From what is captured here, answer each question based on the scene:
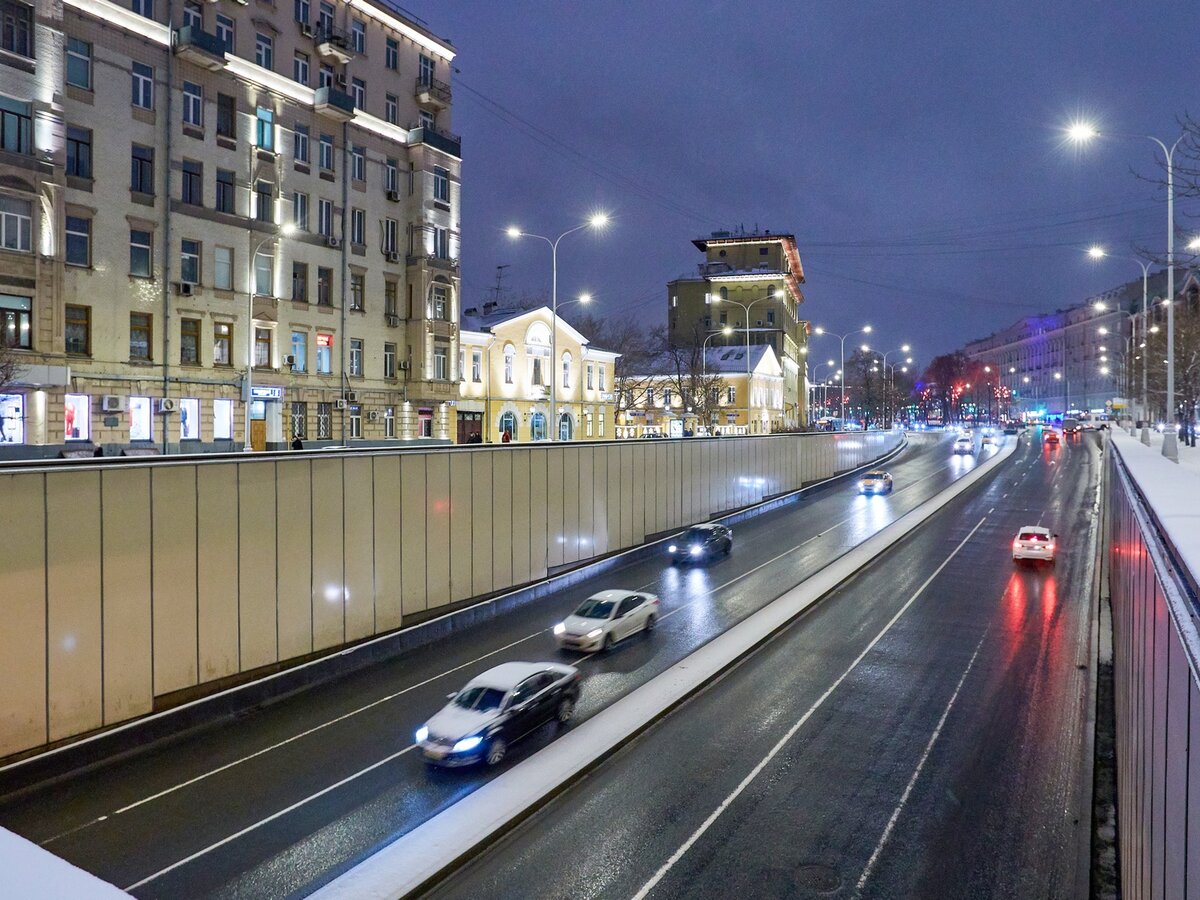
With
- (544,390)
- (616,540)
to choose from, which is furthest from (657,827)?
(544,390)

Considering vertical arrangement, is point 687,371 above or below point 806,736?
above

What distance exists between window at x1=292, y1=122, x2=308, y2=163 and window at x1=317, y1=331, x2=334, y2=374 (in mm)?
8312

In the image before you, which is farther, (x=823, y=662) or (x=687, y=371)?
(x=687, y=371)

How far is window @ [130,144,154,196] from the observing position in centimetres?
3104

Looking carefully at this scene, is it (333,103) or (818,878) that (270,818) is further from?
(333,103)

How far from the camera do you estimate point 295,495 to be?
58.4 ft

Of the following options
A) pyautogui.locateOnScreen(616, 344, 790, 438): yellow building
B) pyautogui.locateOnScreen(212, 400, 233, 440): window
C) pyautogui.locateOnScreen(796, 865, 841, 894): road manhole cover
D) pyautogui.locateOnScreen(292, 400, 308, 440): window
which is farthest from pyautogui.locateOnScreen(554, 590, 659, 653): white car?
pyautogui.locateOnScreen(616, 344, 790, 438): yellow building

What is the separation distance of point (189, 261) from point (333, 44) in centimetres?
1371

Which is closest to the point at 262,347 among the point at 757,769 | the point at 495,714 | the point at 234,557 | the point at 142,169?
the point at 142,169

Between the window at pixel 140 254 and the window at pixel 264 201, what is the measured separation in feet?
18.0

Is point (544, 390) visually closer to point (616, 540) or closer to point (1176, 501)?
point (616, 540)

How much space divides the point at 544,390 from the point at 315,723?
132 feet

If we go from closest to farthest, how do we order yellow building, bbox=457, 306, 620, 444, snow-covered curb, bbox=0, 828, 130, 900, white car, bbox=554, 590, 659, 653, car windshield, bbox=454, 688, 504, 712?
snow-covered curb, bbox=0, 828, 130, 900 < car windshield, bbox=454, 688, 504, 712 < white car, bbox=554, 590, 659, 653 < yellow building, bbox=457, 306, 620, 444

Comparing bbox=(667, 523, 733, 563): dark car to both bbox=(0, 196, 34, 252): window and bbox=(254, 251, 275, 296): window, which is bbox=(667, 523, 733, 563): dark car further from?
bbox=(0, 196, 34, 252): window
